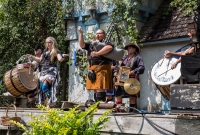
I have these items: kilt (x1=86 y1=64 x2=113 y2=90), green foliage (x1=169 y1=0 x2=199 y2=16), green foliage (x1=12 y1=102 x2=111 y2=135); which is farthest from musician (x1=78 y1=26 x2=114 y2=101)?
green foliage (x1=169 y1=0 x2=199 y2=16)

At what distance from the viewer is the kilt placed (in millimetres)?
6054

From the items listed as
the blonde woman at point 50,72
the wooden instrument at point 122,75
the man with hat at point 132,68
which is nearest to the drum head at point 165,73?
the man with hat at point 132,68

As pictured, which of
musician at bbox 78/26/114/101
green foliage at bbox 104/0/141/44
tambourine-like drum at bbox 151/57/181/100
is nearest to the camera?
musician at bbox 78/26/114/101

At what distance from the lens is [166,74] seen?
6.92 m

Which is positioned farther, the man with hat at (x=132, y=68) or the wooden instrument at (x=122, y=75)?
the man with hat at (x=132, y=68)

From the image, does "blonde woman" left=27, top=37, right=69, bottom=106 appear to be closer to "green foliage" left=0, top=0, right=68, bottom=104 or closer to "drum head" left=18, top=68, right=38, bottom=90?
"drum head" left=18, top=68, right=38, bottom=90

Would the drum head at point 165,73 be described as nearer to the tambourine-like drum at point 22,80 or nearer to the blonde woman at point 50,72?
the blonde woman at point 50,72

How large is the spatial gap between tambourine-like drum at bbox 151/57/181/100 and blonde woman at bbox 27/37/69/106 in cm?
172

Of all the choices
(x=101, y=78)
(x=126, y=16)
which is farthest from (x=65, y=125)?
(x=126, y=16)

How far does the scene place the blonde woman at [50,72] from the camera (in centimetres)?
712

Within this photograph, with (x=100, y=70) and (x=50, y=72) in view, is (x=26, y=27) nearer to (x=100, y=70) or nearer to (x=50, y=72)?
(x=50, y=72)

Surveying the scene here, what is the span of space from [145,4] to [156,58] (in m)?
1.61

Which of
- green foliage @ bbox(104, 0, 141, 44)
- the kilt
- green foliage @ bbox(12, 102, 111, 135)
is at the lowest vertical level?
green foliage @ bbox(12, 102, 111, 135)

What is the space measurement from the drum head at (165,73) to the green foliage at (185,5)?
2.70 m
